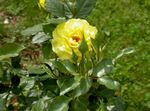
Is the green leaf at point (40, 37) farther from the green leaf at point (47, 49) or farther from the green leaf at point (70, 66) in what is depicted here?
the green leaf at point (70, 66)

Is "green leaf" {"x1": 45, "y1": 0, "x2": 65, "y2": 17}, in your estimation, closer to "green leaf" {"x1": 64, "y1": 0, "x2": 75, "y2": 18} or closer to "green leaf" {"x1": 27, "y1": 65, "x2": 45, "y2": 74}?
"green leaf" {"x1": 64, "y1": 0, "x2": 75, "y2": 18}

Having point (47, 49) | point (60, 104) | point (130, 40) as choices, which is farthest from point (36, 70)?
point (130, 40)

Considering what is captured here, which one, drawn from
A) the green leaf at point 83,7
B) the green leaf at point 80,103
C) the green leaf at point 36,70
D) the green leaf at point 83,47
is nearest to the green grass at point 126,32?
the green leaf at point 36,70

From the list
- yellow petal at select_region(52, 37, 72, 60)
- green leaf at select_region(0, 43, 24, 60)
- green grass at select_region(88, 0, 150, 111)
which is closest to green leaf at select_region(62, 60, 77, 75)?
yellow petal at select_region(52, 37, 72, 60)

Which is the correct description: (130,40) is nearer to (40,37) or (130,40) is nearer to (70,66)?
(40,37)

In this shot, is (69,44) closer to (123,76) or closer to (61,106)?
(61,106)
